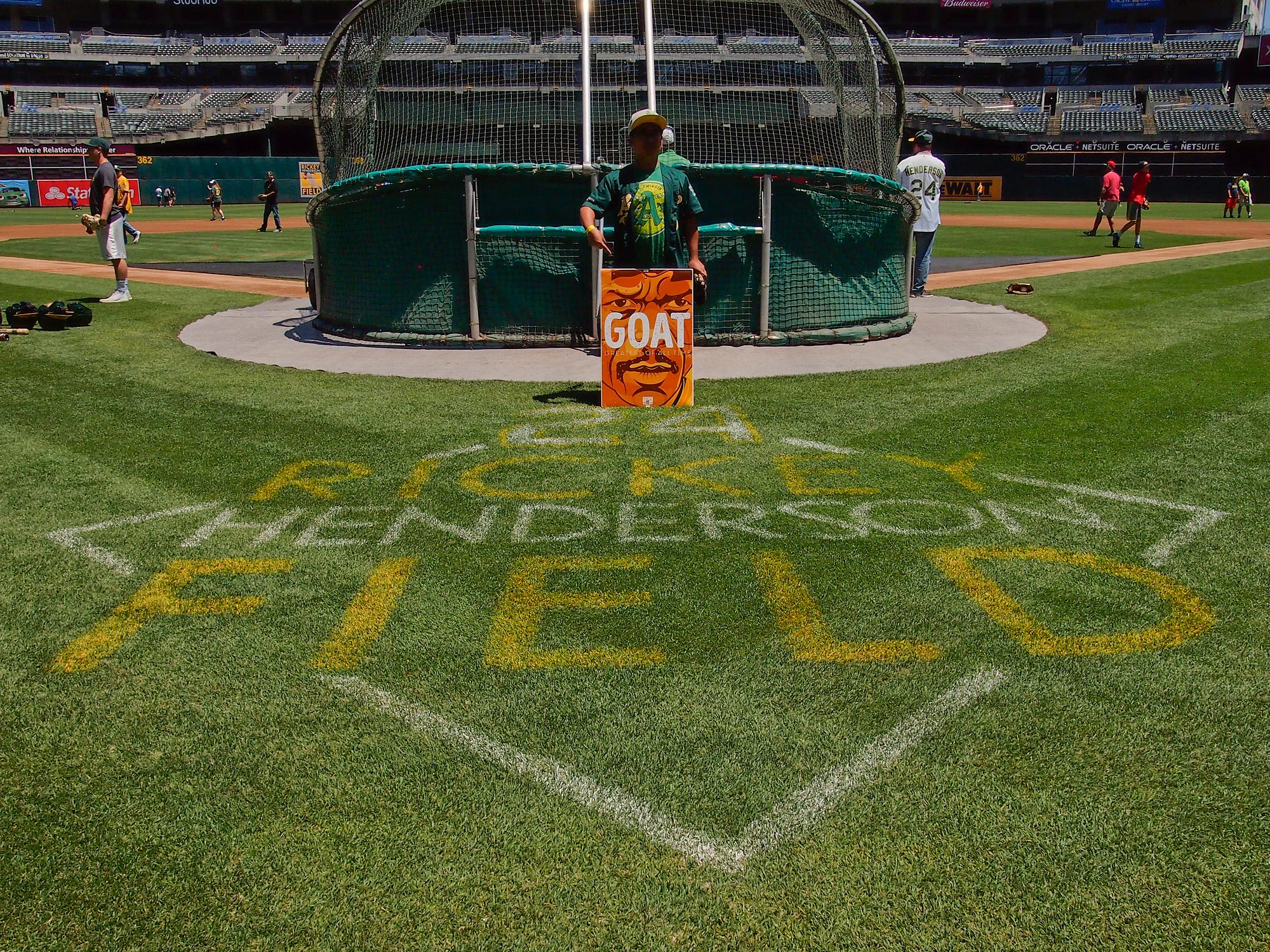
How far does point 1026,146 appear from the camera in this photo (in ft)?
185

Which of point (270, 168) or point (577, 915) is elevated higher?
point (270, 168)

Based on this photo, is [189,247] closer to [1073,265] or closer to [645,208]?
[1073,265]

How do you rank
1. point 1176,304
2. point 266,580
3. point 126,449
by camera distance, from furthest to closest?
1. point 1176,304
2. point 126,449
3. point 266,580

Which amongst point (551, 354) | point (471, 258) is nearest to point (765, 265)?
point (551, 354)

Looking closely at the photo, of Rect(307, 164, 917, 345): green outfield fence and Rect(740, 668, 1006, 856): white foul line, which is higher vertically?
Rect(307, 164, 917, 345): green outfield fence

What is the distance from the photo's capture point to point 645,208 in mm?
7523

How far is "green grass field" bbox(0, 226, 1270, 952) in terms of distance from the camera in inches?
91.0

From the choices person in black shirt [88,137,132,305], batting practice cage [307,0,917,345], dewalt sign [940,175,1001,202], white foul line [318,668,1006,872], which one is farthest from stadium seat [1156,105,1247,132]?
white foul line [318,668,1006,872]

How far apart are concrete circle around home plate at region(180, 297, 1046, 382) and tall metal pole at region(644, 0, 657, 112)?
243cm

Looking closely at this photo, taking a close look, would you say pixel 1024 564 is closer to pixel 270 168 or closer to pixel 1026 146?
pixel 270 168

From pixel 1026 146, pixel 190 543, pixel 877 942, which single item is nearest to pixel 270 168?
pixel 1026 146

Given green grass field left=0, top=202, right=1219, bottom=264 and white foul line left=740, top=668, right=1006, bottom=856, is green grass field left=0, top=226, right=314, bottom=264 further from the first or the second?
white foul line left=740, top=668, right=1006, bottom=856

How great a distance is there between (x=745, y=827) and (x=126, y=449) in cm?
507

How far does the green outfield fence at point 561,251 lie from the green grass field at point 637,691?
Answer: 3.51 m
